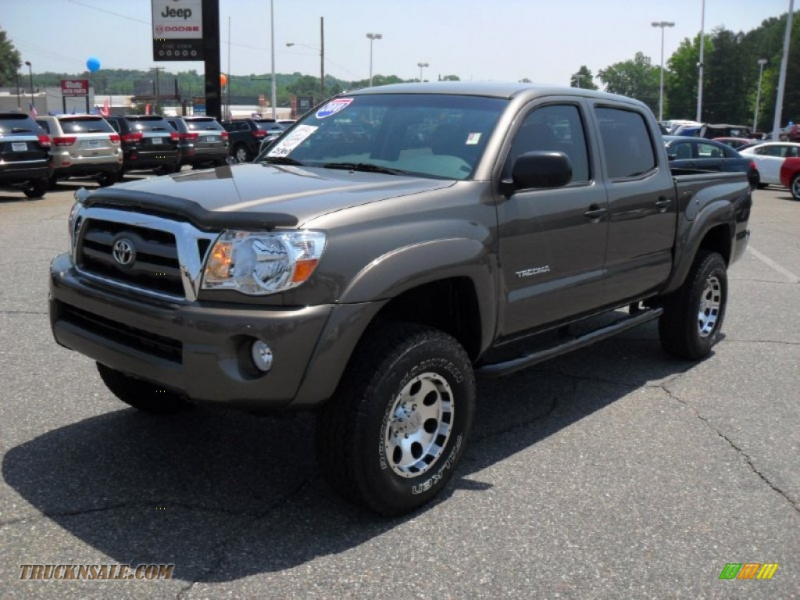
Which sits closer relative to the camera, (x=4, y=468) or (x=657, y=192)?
(x=4, y=468)

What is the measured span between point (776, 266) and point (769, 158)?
14992 millimetres

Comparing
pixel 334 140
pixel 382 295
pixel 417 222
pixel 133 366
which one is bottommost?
pixel 133 366

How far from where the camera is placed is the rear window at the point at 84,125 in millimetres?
18844

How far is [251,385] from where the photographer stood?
309 centimetres

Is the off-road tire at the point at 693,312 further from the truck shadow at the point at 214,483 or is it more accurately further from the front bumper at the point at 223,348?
the front bumper at the point at 223,348

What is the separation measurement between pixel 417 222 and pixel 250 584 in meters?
1.59

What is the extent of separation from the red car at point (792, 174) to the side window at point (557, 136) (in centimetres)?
1967

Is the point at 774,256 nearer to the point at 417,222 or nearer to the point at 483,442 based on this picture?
the point at 483,442

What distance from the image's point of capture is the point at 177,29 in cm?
2720

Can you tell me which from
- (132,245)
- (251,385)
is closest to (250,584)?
(251,385)

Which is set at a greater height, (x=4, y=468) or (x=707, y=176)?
(x=707, y=176)

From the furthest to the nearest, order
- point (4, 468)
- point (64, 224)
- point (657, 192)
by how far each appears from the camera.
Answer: point (64, 224) → point (657, 192) → point (4, 468)

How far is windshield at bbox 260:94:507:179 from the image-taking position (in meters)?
4.15

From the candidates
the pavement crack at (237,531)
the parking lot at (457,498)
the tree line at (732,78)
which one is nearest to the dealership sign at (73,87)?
the parking lot at (457,498)
